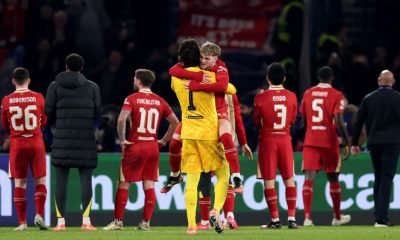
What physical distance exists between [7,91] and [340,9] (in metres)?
6.46

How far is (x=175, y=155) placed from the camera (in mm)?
20641

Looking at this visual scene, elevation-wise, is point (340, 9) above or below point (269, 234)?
above

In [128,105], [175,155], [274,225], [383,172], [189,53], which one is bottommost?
[274,225]

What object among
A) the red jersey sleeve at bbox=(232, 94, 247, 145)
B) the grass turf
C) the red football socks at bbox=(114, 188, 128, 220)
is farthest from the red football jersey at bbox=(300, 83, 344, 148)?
the red football socks at bbox=(114, 188, 128, 220)

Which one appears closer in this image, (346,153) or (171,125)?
(171,125)

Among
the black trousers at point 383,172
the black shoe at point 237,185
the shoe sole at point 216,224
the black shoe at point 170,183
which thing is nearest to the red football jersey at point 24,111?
the black shoe at point 170,183

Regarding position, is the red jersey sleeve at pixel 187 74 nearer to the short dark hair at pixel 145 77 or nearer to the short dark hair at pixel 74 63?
the short dark hair at pixel 145 77

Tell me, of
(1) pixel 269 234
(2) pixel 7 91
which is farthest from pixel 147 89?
(2) pixel 7 91

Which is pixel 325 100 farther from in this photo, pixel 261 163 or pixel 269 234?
pixel 269 234

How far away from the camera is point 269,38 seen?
29.1 m

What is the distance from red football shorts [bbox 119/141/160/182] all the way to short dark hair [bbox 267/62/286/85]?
1.67m

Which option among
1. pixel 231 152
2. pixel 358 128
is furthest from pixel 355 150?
pixel 231 152

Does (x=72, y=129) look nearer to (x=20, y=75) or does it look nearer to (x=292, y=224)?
(x=20, y=75)

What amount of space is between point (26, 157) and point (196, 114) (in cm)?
311
